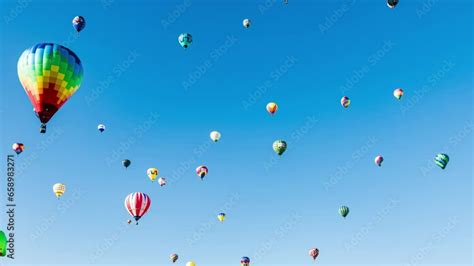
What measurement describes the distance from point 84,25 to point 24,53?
37.0 feet

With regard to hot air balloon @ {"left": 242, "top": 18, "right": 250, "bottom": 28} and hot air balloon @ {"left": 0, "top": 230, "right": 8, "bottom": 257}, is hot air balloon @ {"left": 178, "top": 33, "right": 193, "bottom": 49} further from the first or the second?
hot air balloon @ {"left": 0, "top": 230, "right": 8, "bottom": 257}

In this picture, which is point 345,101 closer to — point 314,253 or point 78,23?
point 314,253

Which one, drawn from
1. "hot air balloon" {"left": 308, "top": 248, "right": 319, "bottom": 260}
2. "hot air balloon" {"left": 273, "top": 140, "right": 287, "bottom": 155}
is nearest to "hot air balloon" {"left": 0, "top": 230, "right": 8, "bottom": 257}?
"hot air balloon" {"left": 273, "top": 140, "right": 287, "bottom": 155}

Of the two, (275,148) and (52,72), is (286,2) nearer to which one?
(275,148)

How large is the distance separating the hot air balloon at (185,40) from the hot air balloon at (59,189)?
16.3 m

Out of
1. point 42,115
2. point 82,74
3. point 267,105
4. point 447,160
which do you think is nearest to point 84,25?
point 82,74

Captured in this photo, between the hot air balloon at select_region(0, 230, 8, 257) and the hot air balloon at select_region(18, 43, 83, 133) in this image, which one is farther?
the hot air balloon at select_region(0, 230, 8, 257)

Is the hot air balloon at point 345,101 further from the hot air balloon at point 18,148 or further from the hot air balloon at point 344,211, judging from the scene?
the hot air balloon at point 18,148

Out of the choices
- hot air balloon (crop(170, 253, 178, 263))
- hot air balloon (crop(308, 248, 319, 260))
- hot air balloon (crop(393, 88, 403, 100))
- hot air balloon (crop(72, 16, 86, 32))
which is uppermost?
hot air balloon (crop(393, 88, 403, 100))

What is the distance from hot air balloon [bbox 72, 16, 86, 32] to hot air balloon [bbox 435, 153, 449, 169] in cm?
3282

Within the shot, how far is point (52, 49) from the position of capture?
2767 cm

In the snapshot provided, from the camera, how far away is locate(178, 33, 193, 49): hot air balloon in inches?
1736

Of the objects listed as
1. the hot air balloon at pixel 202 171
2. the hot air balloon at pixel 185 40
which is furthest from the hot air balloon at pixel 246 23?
the hot air balloon at pixel 202 171

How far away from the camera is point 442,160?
47188mm
